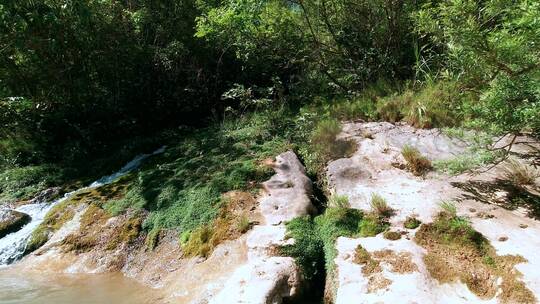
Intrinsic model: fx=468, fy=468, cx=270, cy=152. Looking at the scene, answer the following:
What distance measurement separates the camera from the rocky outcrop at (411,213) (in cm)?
484

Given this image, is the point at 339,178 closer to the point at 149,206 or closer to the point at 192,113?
the point at 149,206

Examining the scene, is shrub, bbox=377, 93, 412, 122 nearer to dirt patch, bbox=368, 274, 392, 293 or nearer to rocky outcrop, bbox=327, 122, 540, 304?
rocky outcrop, bbox=327, 122, 540, 304

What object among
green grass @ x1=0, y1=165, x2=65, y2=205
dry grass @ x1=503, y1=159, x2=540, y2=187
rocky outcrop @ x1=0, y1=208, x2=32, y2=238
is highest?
green grass @ x1=0, y1=165, x2=65, y2=205

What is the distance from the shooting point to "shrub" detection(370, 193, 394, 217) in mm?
6336

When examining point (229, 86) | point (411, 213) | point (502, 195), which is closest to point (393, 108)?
point (502, 195)

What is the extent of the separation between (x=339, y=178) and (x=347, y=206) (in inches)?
37.5

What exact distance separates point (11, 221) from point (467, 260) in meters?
8.66

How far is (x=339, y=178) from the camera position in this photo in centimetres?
755

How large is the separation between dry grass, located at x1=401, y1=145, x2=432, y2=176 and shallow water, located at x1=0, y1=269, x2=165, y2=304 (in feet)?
13.8

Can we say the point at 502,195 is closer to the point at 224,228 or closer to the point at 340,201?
the point at 340,201

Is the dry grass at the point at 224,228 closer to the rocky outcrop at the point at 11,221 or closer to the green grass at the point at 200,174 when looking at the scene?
the green grass at the point at 200,174

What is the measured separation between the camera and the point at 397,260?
5.32 meters

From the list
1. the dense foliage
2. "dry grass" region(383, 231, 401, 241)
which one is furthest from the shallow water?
"dry grass" region(383, 231, 401, 241)

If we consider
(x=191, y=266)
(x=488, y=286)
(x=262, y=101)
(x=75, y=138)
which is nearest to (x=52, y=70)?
(x=75, y=138)
